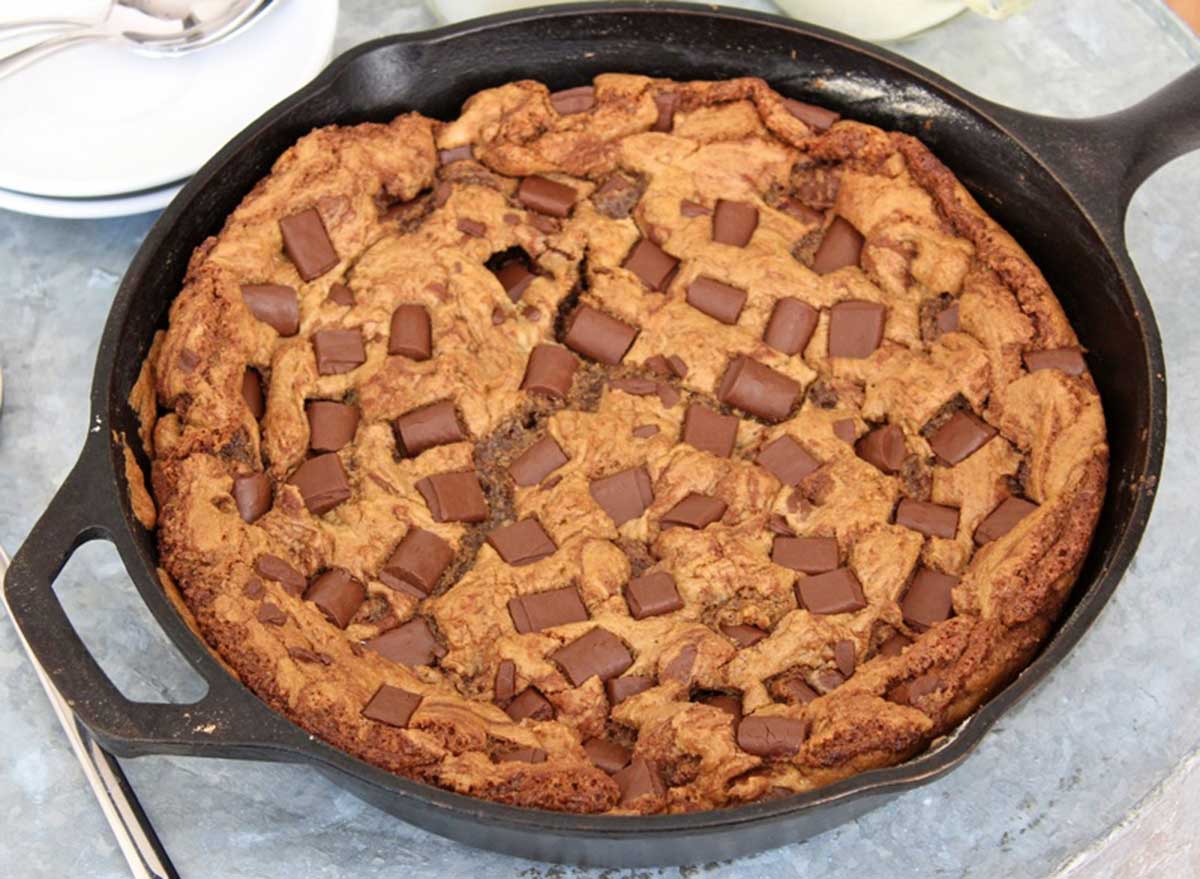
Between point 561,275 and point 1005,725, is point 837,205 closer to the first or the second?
point 561,275

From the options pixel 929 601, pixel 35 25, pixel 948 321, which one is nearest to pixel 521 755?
pixel 929 601

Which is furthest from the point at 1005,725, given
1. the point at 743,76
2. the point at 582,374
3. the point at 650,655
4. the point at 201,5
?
the point at 201,5

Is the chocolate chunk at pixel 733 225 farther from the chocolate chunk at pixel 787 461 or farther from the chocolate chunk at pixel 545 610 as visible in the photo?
the chocolate chunk at pixel 545 610

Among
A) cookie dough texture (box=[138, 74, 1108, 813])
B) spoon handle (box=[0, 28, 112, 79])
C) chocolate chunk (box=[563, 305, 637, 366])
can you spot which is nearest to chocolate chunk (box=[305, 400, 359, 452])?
cookie dough texture (box=[138, 74, 1108, 813])

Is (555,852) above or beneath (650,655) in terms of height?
beneath

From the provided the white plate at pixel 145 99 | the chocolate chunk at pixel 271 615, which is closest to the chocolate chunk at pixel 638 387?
the chocolate chunk at pixel 271 615

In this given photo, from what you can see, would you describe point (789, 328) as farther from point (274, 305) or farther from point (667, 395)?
point (274, 305)
